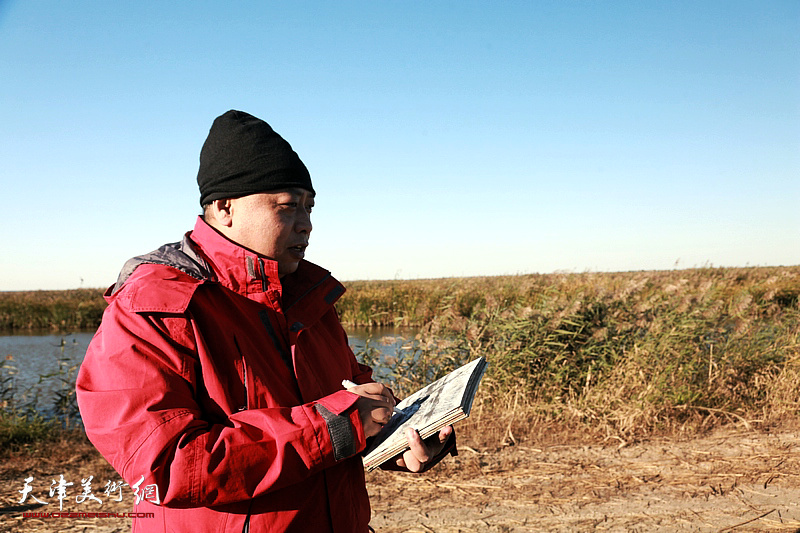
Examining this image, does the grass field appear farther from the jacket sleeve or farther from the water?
the jacket sleeve

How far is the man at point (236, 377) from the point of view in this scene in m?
1.27

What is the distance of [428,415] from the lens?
1.53m

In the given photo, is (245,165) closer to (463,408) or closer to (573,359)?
(463,408)

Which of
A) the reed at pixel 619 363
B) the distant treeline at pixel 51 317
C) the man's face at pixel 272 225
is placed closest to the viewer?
the man's face at pixel 272 225

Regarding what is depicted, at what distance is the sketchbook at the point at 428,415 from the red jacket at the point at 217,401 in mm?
128

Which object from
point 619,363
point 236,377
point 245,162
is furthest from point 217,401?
point 619,363

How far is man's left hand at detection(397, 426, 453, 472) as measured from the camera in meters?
1.49

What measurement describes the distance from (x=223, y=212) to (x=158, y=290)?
38 cm

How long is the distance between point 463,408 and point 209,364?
0.62 meters

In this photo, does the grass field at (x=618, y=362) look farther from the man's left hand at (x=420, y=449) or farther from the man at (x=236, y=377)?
the man at (x=236, y=377)

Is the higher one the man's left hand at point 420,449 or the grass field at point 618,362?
the man's left hand at point 420,449

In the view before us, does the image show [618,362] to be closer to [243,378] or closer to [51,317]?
[243,378]

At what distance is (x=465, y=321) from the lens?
21.2ft

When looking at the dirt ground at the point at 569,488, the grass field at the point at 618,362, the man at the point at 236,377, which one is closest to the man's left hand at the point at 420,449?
the man at the point at 236,377
